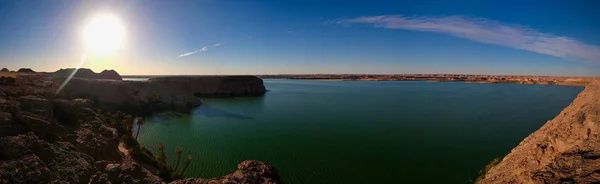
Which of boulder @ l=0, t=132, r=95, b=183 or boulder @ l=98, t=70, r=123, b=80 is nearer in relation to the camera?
boulder @ l=0, t=132, r=95, b=183

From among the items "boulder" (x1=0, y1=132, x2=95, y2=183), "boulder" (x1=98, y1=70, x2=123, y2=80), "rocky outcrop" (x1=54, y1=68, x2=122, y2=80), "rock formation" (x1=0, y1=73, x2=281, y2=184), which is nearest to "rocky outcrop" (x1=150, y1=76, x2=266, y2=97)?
"boulder" (x1=98, y1=70, x2=123, y2=80)

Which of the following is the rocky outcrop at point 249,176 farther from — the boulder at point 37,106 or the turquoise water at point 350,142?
the boulder at point 37,106

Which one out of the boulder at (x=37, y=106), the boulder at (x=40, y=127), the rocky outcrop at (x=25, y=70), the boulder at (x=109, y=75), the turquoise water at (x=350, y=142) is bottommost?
the turquoise water at (x=350, y=142)

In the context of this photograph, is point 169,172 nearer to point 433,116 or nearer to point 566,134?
point 566,134

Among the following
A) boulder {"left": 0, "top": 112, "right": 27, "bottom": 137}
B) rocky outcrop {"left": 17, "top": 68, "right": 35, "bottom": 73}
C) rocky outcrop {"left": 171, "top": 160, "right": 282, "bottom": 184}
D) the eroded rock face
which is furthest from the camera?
rocky outcrop {"left": 17, "top": 68, "right": 35, "bottom": 73}

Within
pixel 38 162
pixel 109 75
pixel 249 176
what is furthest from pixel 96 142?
pixel 109 75

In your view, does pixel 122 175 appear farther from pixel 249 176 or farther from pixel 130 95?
pixel 130 95

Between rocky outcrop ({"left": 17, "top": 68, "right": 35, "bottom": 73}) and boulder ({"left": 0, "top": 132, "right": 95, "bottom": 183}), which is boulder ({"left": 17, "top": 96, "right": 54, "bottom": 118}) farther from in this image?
rocky outcrop ({"left": 17, "top": 68, "right": 35, "bottom": 73})

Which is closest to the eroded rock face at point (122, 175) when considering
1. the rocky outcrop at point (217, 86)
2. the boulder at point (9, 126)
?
the boulder at point (9, 126)

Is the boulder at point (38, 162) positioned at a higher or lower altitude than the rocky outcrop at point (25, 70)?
lower
